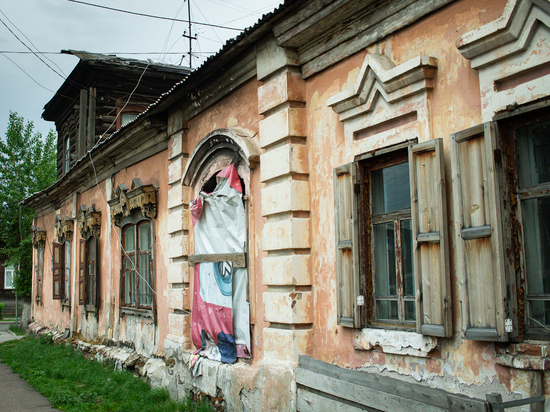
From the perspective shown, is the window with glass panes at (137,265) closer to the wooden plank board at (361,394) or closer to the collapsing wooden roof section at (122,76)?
the wooden plank board at (361,394)

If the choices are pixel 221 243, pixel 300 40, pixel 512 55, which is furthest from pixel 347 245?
pixel 221 243

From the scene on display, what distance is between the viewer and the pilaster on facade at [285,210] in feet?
18.1

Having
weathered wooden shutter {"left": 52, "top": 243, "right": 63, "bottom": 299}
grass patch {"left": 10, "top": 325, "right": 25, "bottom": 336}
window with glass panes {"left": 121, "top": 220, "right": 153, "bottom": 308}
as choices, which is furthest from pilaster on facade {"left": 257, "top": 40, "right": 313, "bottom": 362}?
grass patch {"left": 10, "top": 325, "right": 25, "bottom": 336}

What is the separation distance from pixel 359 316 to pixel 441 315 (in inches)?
39.4

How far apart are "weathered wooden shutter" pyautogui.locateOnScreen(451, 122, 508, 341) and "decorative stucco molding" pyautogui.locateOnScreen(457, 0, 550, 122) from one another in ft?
0.84

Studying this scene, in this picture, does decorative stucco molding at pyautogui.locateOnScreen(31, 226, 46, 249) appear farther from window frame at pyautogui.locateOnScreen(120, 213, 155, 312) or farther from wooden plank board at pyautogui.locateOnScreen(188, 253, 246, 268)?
wooden plank board at pyautogui.locateOnScreen(188, 253, 246, 268)

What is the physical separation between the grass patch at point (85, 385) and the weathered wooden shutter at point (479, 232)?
4082mm

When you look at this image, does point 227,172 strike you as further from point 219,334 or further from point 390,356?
point 390,356

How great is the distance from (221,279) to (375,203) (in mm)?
2841

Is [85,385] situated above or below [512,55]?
below

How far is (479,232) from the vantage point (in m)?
3.67

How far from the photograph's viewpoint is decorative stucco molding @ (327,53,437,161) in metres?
4.26

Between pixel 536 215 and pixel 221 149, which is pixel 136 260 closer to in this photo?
pixel 221 149

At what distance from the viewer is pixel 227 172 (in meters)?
6.81
